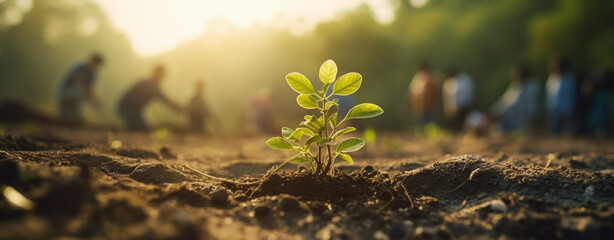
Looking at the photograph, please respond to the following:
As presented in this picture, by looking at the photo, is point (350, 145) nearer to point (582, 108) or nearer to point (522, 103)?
point (522, 103)

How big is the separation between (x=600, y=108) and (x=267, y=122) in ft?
32.3

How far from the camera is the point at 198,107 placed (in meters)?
11.4

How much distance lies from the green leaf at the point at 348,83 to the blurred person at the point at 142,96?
289 inches

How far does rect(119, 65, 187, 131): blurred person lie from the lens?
8711 millimetres

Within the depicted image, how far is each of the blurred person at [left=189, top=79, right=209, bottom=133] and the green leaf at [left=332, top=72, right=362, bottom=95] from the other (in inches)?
366

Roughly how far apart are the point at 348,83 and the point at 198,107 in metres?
10.0

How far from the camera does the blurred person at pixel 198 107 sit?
1104cm

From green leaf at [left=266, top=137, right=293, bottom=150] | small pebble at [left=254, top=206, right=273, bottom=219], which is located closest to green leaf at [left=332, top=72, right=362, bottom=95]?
green leaf at [left=266, top=137, right=293, bottom=150]

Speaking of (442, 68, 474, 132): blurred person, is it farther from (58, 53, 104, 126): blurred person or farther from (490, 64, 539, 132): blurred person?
(58, 53, 104, 126): blurred person

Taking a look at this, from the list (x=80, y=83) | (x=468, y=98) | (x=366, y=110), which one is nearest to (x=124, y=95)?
(x=80, y=83)

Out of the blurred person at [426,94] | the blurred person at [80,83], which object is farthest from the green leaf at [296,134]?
the blurred person at [426,94]

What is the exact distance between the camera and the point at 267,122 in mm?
13375

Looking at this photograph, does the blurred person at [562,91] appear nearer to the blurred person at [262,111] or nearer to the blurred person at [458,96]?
the blurred person at [458,96]

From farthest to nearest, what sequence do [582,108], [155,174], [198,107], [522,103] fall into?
[198,107] → [582,108] → [522,103] → [155,174]
